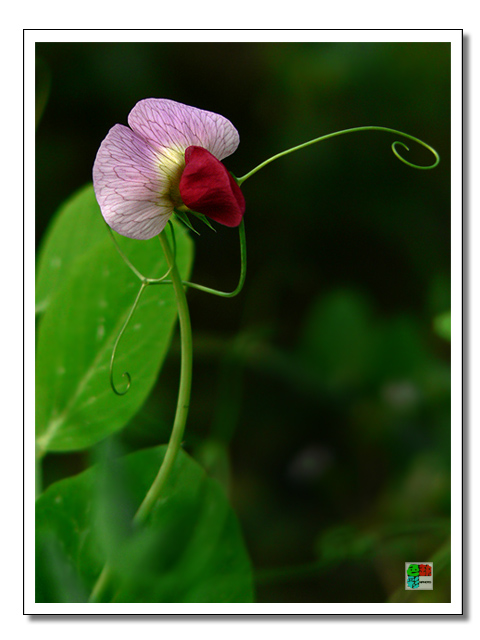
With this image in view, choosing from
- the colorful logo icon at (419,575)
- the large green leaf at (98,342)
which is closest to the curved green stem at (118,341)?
the large green leaf at (98,342)

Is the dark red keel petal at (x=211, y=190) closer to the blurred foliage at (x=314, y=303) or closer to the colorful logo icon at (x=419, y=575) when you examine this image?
the blurred foliage at (x=314, y=303)

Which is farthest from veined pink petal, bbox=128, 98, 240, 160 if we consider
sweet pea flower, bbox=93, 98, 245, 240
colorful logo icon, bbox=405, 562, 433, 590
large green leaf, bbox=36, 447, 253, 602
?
colorful logo icon, bbox=405, 562, 433, 590

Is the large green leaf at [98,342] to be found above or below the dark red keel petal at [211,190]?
below

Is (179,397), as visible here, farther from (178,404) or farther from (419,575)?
(419,575)

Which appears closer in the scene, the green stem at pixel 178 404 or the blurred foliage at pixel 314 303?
the green stem at pixel 178 404

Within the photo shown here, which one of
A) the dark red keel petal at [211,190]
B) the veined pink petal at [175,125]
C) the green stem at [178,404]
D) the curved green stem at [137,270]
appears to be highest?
the veined pink petal at [175,125]

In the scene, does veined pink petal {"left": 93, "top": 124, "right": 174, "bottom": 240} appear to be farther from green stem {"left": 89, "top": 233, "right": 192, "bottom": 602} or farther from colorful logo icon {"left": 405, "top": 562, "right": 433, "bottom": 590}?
colorful logo icon {"left": 405, "top": 562, "right": 433, "bottom": 590}

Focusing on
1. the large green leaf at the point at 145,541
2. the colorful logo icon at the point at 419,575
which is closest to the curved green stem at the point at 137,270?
the large green leaf at the point at 145,541

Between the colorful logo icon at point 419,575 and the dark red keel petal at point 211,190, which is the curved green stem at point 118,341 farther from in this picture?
the colorful logo icon at point 419,575
